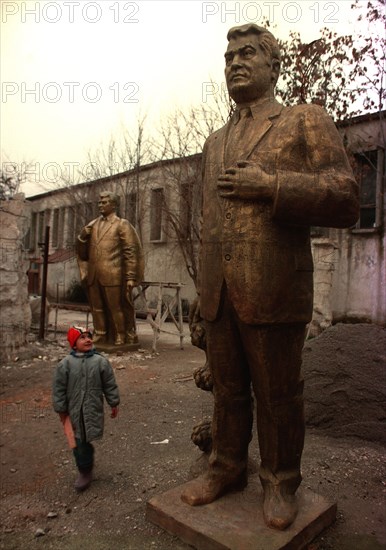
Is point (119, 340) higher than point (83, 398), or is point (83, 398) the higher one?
point (83, 398)

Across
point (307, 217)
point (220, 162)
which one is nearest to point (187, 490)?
point (307, 217)

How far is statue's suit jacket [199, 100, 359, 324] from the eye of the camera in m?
2.27

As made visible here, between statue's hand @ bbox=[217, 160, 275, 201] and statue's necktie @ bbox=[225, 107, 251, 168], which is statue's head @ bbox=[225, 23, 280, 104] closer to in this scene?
statue's necktie @ bbox=[225, 107, 251, 168]

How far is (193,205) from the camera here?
44.6 feet

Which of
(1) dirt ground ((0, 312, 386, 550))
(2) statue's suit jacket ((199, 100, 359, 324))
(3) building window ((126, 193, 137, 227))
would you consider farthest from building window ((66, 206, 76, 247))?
(2) statue's suit jacket ((199, 100, 359, 324))

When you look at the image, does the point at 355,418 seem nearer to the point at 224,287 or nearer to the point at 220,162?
the point at 224,287

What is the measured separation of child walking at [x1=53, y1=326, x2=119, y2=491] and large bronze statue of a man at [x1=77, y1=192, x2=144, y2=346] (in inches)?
194

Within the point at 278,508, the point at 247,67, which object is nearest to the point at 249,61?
the point at 247,67

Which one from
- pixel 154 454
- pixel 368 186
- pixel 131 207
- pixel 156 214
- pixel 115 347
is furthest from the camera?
pixel 131 207

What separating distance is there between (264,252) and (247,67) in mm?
980

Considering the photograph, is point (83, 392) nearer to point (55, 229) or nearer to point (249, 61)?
point (249, 61)

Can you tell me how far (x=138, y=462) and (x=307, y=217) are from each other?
2604 millimetres

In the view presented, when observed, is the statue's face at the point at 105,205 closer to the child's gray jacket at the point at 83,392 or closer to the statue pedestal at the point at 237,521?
the child's gray jacket at the point at 83,392

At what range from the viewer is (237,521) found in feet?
8.02
